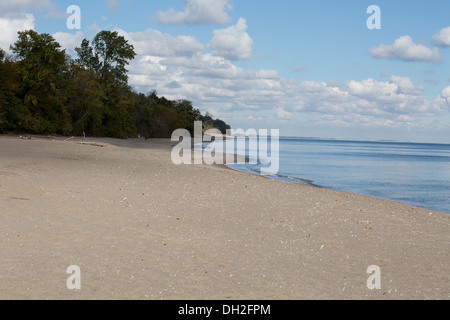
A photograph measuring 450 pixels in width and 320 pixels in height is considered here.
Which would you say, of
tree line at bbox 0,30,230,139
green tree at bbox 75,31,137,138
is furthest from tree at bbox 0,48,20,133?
green tree at bbox 75,31,137,138

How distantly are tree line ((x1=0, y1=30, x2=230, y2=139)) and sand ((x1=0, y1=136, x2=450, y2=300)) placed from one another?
28742 mm

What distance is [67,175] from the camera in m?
15.1

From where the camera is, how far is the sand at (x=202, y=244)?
6.05m

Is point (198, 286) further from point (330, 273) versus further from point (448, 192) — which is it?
point (448, 192)

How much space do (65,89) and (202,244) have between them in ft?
144

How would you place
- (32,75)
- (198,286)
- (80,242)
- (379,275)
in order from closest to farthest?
1. (198,286)
2. (379,275)
3. (80,242)
4. (32,75)

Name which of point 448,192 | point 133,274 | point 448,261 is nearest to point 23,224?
point 133,274

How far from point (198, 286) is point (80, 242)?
2.83 metres

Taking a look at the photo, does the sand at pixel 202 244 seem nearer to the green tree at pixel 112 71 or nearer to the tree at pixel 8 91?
the tree at pixel 8 91

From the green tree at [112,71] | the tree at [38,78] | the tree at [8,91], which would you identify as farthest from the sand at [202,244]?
the green tree at [112,71]

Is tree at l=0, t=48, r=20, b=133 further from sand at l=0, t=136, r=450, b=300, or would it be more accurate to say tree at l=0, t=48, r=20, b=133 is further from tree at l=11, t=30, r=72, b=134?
sand at l=0, t=136, r=450, b=300

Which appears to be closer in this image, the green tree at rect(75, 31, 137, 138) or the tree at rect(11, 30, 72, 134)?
the tree at rect(11, 30, 72, 134)

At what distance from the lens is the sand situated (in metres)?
6.05

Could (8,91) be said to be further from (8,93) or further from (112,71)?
(112,71)
